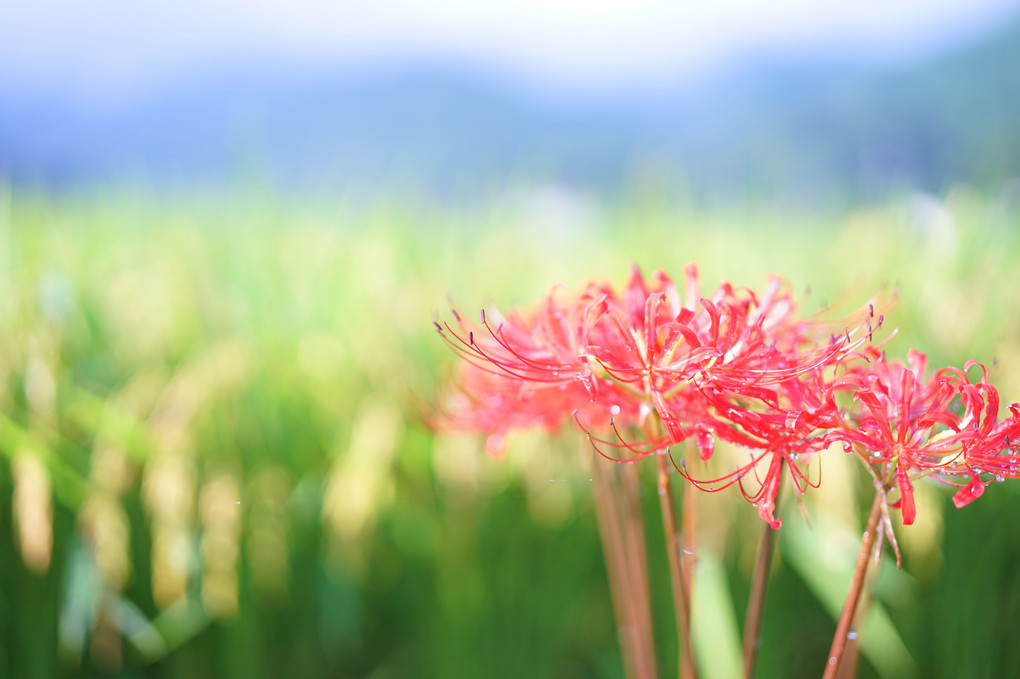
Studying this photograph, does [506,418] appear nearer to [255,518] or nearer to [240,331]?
[255,518]

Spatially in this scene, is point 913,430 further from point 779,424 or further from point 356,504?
point 356,504

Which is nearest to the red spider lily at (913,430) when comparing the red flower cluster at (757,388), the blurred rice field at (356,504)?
the red flower cluster at (757,388)

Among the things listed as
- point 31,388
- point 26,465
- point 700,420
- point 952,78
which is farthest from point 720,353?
point 952,78

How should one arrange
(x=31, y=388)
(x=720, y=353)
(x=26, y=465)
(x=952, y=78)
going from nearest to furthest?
(x=720, y=353) < (x=26, y=465) < (x=31, y=388) < (x=952, y=78)

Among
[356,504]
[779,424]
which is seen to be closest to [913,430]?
[779,424]

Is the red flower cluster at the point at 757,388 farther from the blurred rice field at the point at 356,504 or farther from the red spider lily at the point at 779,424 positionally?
the blurred rice field at the point at 356,504

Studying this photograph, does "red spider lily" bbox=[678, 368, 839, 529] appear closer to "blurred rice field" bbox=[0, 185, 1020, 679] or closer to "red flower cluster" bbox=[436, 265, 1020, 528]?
"red flower cluster" bbox=[436, 265, 1020, 528]
